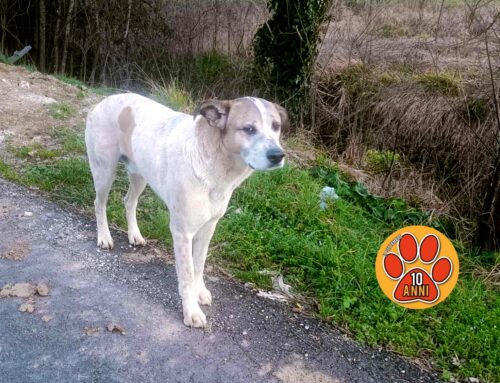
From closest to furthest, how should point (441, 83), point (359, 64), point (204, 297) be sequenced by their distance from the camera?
point (204, 297) < point (441, 83) < point (359, 64)

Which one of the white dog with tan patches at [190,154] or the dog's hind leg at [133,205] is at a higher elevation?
the white dog with tan patches at [190,154]

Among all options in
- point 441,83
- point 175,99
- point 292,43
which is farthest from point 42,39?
point 441,83

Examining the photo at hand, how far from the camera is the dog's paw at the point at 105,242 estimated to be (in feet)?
14.0

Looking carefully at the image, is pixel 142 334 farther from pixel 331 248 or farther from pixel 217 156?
pixel 331 248

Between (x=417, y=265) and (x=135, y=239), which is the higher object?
(x=417, y=265)

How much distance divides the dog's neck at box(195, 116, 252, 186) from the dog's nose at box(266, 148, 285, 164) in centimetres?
31

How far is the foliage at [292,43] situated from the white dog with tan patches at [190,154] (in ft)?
16.9

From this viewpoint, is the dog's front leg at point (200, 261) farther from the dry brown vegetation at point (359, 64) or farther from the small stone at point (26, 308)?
the dry brown vegetation at point (359, 64)

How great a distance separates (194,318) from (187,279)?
0.27m

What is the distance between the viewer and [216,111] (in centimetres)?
304

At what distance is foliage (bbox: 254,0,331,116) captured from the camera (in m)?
8.23

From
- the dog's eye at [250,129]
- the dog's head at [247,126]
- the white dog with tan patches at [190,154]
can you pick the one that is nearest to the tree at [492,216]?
the white dog with tan patches at [190,154]

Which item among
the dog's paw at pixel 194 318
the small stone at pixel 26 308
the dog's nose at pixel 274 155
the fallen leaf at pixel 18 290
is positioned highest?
the dog's nose at pixel 274 155

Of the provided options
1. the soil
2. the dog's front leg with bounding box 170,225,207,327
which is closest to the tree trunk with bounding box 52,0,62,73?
the soil
